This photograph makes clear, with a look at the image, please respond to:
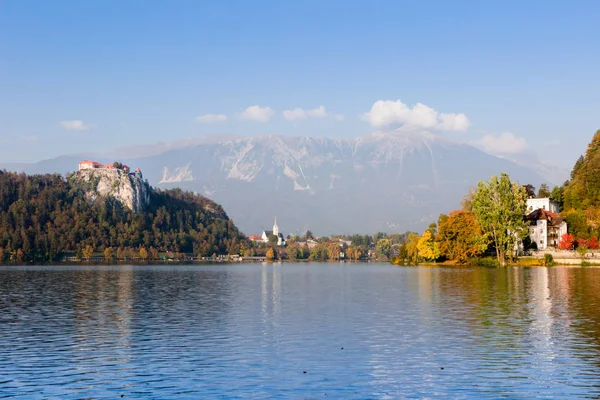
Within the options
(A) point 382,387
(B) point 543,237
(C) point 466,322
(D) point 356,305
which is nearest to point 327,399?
(A) point 382,387

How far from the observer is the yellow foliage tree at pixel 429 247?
17838 cm

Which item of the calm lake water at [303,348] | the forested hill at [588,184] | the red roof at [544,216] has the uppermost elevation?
the forested hill at [588,184]

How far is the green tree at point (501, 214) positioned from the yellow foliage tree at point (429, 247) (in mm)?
19287

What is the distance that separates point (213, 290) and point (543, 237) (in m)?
126

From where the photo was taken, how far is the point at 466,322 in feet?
163

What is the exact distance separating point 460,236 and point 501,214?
14.0 m

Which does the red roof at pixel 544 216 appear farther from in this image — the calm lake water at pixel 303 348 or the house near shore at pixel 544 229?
the calm lake water at pixel 303 348

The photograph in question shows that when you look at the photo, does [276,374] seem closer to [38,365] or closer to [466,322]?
[38,365]

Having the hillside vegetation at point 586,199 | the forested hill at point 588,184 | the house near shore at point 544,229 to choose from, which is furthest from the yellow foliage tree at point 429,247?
the forested hill at point 588,184

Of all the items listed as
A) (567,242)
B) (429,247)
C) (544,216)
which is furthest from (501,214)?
(544,216)

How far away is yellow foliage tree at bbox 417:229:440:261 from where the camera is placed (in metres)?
178

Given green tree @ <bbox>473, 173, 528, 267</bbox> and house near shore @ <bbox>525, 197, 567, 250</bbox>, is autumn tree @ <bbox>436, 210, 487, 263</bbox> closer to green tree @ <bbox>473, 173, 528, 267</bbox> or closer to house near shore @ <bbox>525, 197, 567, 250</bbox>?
green tree @ <bbox>473, 173, 528, 267</bbox>

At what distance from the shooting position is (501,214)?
156 meters

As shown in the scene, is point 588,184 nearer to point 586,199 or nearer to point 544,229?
point 586,199
